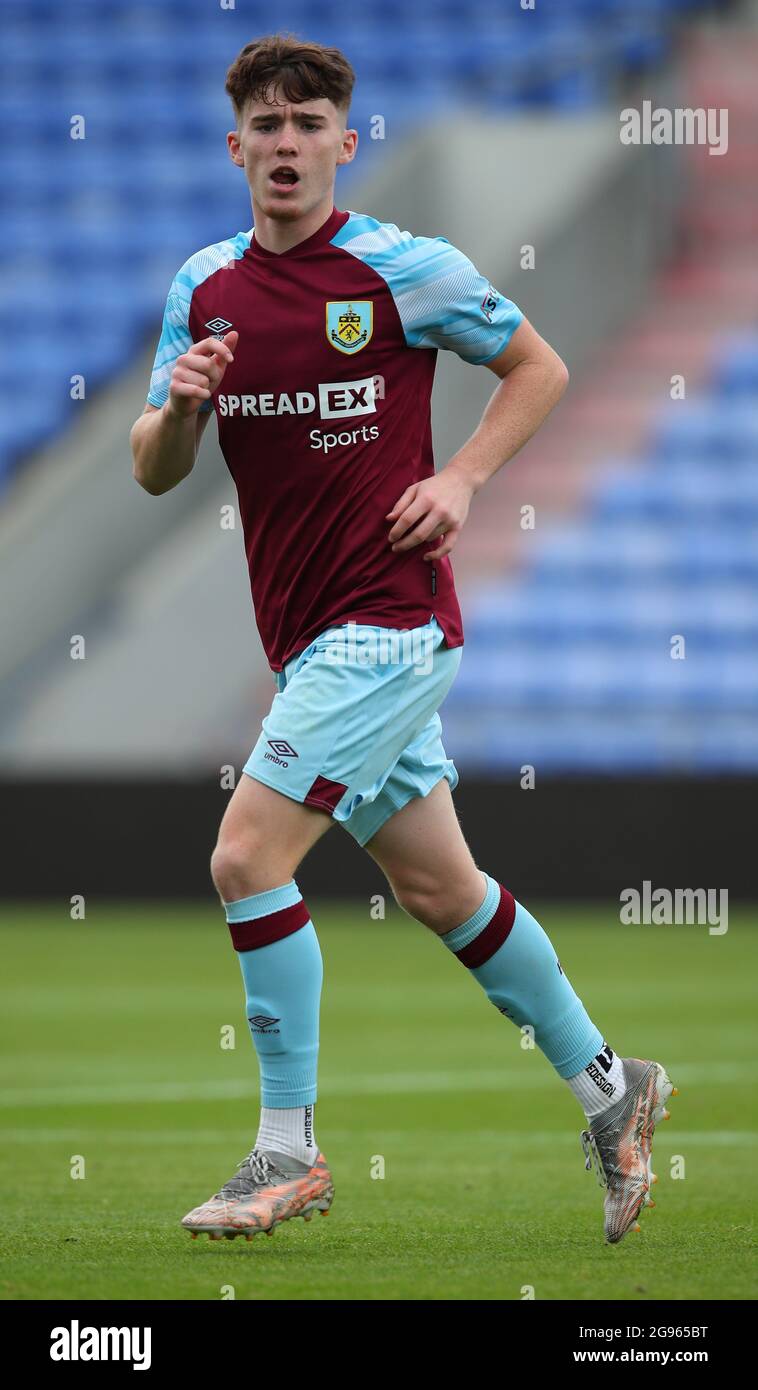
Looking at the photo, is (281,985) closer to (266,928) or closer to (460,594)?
(266,928)

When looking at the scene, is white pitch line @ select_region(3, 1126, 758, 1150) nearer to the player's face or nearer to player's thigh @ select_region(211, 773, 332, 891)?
player's thigh @ select_region(211, 773, 332, 891)

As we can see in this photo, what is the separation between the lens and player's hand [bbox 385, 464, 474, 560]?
4340mm

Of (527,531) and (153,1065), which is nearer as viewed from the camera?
(153,1065)

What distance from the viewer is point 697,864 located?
1306 centimetres

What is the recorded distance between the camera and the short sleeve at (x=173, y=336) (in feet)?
14.8

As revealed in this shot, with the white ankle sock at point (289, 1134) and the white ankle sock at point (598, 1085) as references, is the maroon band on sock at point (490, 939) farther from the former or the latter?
the white ankle sock at point (289, 1134)

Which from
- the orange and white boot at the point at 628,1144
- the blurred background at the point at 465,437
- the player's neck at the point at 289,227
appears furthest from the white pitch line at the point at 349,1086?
the blurred background at the point at 465,437

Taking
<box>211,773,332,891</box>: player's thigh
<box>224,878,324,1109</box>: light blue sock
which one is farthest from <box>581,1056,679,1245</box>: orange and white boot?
<box>211,773,332,891</box>: player's thigh

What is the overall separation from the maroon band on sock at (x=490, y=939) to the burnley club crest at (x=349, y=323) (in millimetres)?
1183

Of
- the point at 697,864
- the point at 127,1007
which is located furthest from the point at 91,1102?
the point at 697,864
